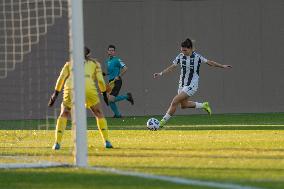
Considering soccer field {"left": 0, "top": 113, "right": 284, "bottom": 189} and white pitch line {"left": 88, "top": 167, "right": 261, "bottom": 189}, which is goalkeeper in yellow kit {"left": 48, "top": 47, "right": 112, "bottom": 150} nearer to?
soccer field {"left": 0, "top": 113, "right": 284, "bottom": 189}

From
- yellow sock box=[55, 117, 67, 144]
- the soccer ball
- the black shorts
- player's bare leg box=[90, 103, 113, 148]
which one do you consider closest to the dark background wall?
the black shorts

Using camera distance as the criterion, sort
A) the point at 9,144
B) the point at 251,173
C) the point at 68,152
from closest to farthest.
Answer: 1. the point at 251,173
2. the point at 68,152
3. the point at 9,144

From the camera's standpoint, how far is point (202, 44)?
34312 millimetres

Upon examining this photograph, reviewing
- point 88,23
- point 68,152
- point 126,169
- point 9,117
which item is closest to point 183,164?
point 126,169

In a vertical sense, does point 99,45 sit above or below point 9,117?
above

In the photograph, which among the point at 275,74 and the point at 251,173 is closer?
the point at 251,173

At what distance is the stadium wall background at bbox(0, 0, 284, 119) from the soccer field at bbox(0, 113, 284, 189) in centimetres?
971

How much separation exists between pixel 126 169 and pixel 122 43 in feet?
70.1

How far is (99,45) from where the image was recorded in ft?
110

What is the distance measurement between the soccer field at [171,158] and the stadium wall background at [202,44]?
971cm

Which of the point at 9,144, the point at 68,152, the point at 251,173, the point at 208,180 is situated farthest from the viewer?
the point at 9,144

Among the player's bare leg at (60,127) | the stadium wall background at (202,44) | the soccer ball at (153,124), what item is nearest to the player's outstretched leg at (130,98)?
the stadium wall background at (202,44)

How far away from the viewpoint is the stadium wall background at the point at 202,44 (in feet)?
111

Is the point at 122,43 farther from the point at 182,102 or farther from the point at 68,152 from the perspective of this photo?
the point at 68,152
